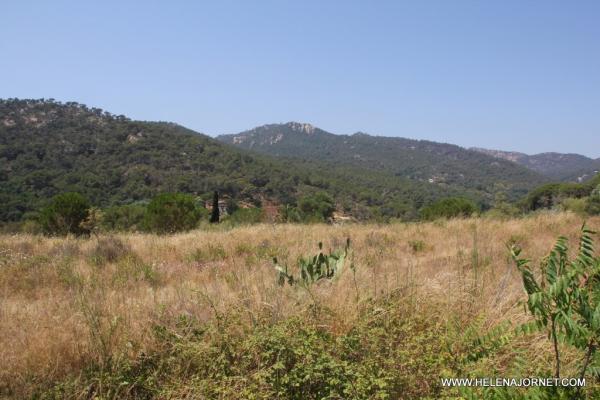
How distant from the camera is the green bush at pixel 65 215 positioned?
52.9ft

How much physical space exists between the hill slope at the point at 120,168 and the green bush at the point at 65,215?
29.0m

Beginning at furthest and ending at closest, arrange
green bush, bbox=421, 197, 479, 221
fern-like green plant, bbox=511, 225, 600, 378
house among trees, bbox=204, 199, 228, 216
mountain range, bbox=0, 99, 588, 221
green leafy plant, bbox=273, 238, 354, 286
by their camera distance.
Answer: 1. house among trees, bbox=204, 199, 228, 216
2. mountain range, bbox=0, 99, 588, 221
3. green bush, bbox=421, 197, 479, 221
4. green leafy plant, bbox=273, 238, 354, 286
5. fern-like green plant, bbox=511, 225, 600, 378

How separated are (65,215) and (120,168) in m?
53.4

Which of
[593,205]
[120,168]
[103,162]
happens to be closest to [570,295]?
[593,205]

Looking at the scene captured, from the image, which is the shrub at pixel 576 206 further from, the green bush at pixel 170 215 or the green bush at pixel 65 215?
the green bush at pixel 65 215

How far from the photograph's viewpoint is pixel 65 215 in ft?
53.5

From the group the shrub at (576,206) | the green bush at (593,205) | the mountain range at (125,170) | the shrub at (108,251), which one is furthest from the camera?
the mountain range at (125,170)

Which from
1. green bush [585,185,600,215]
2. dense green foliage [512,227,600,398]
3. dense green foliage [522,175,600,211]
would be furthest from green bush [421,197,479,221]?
dense green foliage [512,227,600,398]

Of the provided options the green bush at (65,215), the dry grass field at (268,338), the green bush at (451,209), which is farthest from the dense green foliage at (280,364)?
the green bush at (451,209)

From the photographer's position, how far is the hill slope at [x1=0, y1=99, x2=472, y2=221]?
52719 millimetres

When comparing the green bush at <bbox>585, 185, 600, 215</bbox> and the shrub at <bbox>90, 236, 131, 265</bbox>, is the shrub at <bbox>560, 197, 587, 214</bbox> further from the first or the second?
the shrub at <bbox>90, 236, 131, 265</bbox>

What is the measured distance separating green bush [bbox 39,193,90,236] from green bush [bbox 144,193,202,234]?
2.80 metres

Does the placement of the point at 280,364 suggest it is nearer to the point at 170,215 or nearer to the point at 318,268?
the point at 318,268

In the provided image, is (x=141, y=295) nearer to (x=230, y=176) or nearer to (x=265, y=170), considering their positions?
(x=230, y=176)
